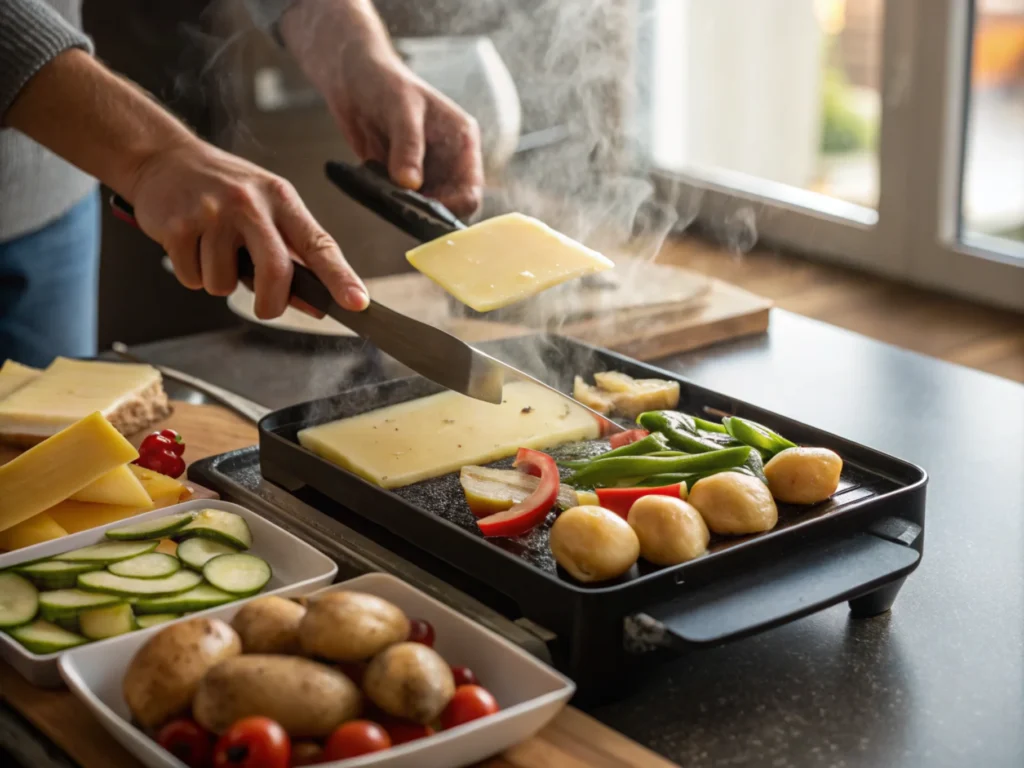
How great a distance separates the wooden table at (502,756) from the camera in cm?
106

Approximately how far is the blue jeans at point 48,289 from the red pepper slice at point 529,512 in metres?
1.42

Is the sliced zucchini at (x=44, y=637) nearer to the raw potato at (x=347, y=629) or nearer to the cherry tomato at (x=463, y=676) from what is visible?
the raw potato at (x=347, y=629)

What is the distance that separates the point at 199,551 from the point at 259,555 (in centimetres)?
8

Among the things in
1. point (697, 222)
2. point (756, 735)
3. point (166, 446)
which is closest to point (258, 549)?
point (166, 446)

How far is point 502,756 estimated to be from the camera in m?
1.06

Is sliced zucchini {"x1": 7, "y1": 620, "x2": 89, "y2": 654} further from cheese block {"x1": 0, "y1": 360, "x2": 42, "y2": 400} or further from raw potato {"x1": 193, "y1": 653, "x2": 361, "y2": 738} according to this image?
cheese block {"x1": 0, "y1": 360, "x2": 42, "y2": 400}

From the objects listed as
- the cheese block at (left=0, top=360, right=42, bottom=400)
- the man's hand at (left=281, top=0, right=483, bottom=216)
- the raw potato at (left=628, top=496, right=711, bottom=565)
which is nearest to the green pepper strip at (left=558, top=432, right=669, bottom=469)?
the raw potato at (left=628, top=496, right=711, bottom=565)

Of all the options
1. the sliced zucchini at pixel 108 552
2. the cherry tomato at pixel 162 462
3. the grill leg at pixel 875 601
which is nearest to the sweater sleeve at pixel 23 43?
the cherry tomato at pixel 162 462

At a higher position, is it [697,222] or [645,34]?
[645,34]

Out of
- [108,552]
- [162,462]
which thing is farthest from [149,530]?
[162,462]

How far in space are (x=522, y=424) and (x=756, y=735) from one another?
625 mm

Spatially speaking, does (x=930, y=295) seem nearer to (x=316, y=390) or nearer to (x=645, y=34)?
(x=645, y=34)

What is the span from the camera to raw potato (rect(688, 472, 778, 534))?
1.26 metres

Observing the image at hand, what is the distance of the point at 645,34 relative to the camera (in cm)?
542
